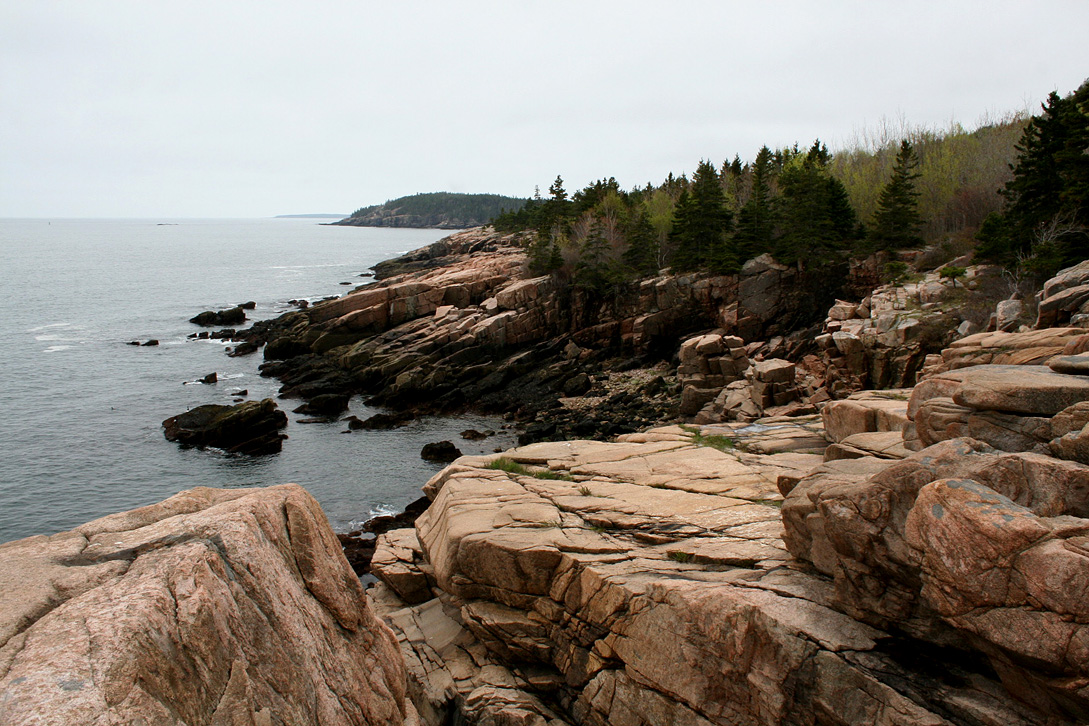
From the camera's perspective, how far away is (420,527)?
16.5 m

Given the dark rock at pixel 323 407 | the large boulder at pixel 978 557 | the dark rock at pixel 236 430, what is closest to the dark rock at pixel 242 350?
the dark rock at pixel 323 407

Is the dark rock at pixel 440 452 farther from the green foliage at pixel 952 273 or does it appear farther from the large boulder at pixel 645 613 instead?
the green foliage at pixel 952 273

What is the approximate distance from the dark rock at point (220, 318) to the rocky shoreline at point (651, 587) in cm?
6631

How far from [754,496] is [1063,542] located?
7.42m

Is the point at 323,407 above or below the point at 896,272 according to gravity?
below

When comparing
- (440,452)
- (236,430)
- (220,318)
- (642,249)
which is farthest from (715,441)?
(220,318)

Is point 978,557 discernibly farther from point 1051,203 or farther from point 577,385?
point 577,385

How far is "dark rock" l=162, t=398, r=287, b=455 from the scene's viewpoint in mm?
36875

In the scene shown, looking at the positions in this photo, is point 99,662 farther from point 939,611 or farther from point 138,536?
point 939,611

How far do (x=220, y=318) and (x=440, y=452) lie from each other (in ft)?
174

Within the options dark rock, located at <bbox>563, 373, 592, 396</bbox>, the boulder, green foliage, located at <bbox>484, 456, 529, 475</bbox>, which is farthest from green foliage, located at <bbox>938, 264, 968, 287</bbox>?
green foliage, located at <bbox>484, 456, 529, 475</bbox>

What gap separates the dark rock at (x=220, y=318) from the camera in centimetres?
7444

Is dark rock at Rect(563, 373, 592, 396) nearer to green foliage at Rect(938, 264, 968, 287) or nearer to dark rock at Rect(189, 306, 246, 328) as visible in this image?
green foliage at Rect(938, 264, 968, 287)

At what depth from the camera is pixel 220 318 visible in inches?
2960
